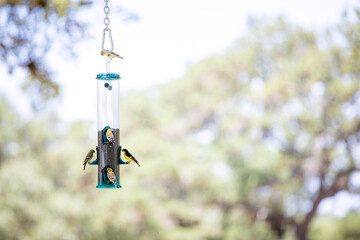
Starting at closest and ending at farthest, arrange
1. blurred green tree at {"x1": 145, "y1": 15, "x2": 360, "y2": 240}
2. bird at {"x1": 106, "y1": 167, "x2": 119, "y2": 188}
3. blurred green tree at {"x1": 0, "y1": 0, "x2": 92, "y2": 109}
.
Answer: bird at {"x1": 106, "y1": 167, "x2": 119, "y2": 188} < blurred green tree at {"x1": 0, "y1": 0, "x2": 92, "y2": 109} < blurred green tree at {"x1": 145, "y1": 15, "x2": 360, "y2": 240}

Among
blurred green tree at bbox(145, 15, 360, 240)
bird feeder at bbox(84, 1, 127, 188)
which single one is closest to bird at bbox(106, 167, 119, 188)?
bird feeder at bbox(84, 1, 127, 188)

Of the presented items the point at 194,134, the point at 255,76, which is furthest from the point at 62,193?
the point at 255,76

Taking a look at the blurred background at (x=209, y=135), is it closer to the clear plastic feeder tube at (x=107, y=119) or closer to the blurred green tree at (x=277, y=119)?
the blurred green tree at (x=277, y=119)

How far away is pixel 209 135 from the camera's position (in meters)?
9.63

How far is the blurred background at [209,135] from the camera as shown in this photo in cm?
814

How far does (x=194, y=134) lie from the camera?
383 inches

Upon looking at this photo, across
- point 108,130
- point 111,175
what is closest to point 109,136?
point 108,130

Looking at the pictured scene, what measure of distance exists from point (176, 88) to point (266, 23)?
88.7 inches

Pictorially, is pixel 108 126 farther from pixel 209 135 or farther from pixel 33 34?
pixel 209 135

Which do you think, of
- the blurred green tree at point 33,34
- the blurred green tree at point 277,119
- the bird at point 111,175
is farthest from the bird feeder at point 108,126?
the blurred green tree at point 277,119

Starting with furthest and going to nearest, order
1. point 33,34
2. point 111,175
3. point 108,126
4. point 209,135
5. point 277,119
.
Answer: point 209,135 → point 277,119 → point 33,34 → point 108,126 → point 111,175

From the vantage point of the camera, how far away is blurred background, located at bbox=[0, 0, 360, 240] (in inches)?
320

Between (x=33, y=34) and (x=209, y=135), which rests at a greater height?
(x=209, y=135)

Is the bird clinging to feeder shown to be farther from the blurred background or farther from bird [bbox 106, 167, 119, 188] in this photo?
the blurred background
